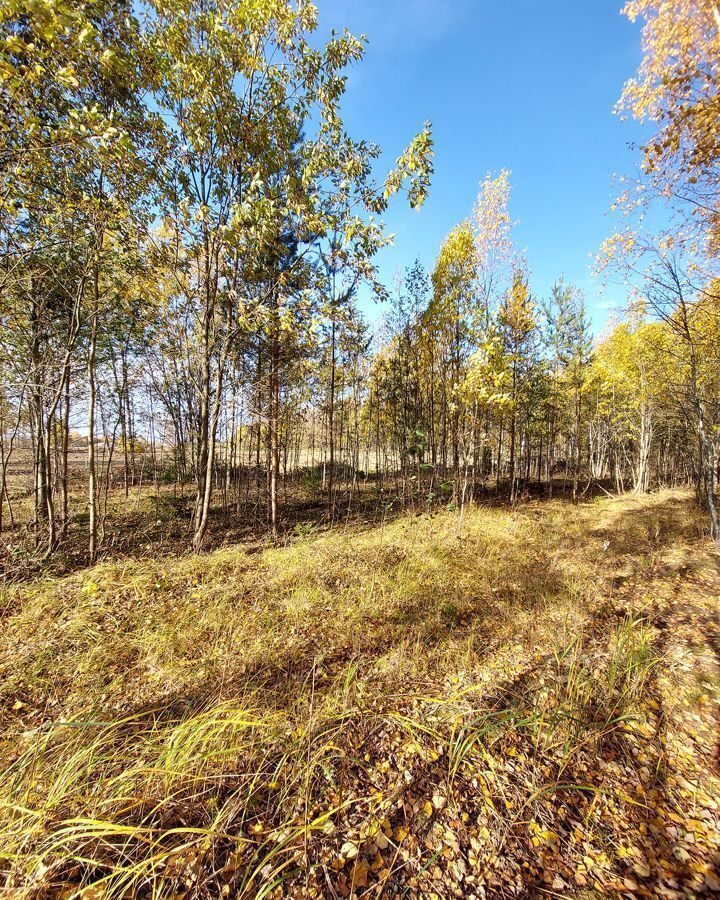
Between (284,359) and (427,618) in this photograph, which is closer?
(427,618)

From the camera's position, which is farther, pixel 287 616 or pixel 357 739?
pixel 287 616

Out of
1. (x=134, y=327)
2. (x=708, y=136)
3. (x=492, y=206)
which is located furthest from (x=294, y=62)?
(x=708, y=136)

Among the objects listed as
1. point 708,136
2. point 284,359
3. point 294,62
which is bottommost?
point 284,359

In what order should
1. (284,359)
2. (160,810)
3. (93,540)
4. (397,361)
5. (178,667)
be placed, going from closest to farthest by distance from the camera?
(160,810)
(178,667)
(93,540)
(284,359)
(397,361)

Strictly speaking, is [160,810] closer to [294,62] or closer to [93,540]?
[93,540]

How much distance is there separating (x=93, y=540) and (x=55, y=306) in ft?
18.6

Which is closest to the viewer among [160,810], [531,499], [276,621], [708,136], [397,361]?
[160,810]

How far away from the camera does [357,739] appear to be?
2732 mm

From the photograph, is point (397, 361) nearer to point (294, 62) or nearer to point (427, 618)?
Result: point (294, 62)

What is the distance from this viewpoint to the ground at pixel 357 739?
188 centimetres

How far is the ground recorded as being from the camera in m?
1.88

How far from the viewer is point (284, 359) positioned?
314 inches

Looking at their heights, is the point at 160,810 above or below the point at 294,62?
below

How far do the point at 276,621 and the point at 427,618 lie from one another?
2177mm
